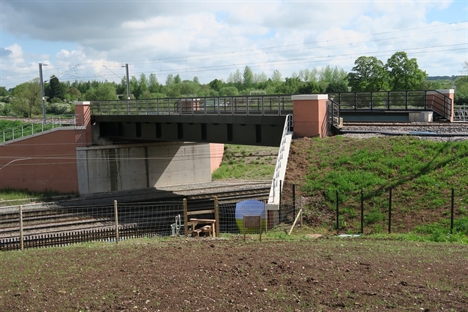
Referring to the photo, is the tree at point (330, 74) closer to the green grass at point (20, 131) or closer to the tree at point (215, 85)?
the tree at point (215, 85)

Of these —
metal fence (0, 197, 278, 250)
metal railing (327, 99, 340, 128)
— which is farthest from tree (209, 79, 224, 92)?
metal railing (327, 99, 340, 128)

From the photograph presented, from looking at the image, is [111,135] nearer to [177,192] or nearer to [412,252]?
[177,192]

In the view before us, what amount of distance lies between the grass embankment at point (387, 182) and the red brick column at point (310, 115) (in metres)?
1.70

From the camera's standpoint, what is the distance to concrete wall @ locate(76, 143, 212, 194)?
42906 mm

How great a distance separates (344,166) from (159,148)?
82.9ft

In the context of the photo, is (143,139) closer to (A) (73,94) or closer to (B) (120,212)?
(B) (120,212)

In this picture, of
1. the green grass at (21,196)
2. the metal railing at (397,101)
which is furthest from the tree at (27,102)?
the metal railing at (397,101)

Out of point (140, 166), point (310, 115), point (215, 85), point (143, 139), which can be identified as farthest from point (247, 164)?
point (215, 85)

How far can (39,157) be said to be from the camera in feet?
142

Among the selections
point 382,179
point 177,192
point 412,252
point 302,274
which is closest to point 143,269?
point 302,274

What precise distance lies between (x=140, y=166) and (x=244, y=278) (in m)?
34.9

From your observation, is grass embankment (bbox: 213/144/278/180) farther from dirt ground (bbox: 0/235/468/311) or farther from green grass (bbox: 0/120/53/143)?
dirt ground (bbox: 0/235/468/311)

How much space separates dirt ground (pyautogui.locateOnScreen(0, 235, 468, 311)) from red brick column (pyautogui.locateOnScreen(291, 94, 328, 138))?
13.0 m

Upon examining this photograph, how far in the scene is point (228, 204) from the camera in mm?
35750
